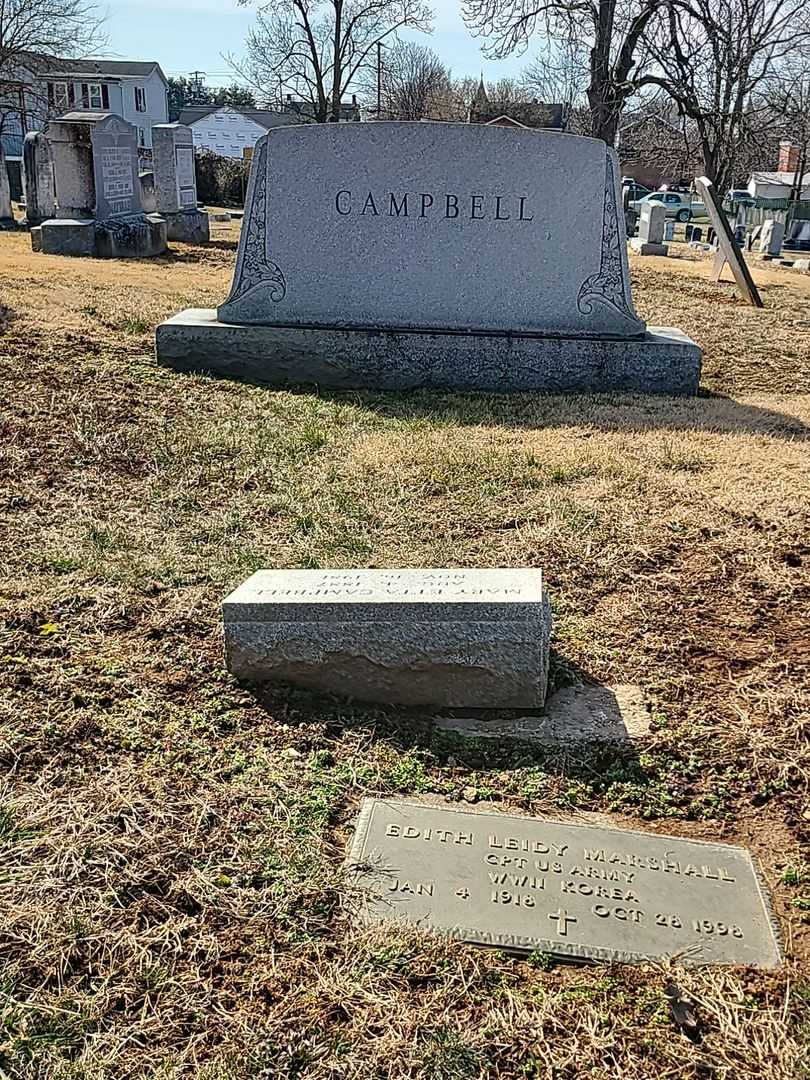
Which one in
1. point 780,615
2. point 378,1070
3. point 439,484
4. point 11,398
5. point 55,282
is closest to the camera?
point 378,1070

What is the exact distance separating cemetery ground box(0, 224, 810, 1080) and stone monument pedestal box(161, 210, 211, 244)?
12.3 metres

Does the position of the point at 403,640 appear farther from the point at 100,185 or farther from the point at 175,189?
the point at 175,189

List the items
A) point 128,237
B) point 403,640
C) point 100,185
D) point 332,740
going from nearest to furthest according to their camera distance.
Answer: point 332,740 → point 403,640 → point 128,237 → point 100,185

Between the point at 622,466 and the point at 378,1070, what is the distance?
3.70m

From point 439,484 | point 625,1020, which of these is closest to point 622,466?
point 439,484

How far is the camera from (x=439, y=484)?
467 cm

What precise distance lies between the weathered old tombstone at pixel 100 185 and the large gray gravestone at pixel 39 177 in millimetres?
913

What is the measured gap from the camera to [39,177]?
15.9 meters

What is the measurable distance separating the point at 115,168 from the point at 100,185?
1.50 feet

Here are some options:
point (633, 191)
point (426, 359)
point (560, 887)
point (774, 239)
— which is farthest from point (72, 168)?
point (633, 191)

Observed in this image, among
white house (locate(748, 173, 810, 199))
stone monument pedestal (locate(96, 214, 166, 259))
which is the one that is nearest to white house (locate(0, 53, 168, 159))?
white house (locate(748, 173, 810, 199))

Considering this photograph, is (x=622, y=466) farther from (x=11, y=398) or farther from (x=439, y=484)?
(x=11, y=398)

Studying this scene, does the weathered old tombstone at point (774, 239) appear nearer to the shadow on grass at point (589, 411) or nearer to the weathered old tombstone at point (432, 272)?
the weathered old tombstone at point (432, 272)

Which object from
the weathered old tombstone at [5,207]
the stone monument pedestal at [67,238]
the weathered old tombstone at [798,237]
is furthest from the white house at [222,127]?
the stone monument pedestal at [67,238]
